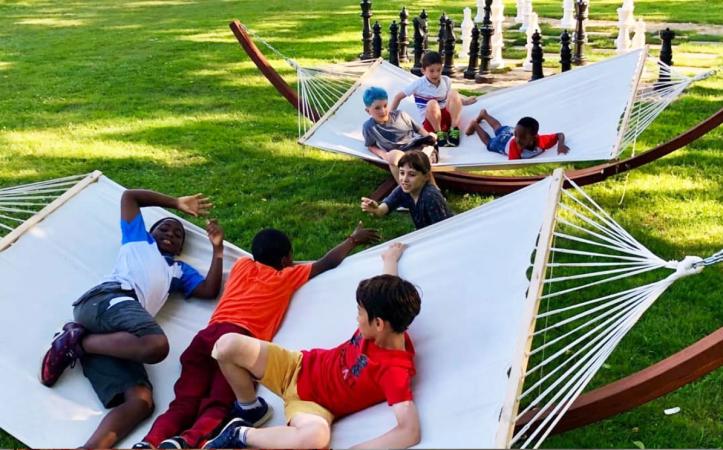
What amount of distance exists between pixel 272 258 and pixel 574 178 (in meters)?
2.28

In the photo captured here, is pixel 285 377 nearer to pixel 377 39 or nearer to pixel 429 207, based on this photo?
pixel 429 207

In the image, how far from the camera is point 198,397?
8.55 feet

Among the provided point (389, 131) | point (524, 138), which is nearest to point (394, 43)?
point (389, 131)

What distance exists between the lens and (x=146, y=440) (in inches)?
94.9

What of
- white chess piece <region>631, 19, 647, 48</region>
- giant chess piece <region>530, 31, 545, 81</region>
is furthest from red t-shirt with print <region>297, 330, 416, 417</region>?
white chess piece <region>631, 19, 647, 48</region>

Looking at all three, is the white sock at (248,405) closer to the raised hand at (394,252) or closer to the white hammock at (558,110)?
the raised hand at (394,252)

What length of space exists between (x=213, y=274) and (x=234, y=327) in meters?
0.42

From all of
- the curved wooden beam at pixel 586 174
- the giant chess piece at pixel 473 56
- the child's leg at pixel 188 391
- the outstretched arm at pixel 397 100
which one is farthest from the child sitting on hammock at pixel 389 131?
the giant chess piece at pixel 473 56

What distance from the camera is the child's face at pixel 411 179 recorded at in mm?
3621

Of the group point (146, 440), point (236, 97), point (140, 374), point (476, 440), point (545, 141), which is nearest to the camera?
point (476, 440)

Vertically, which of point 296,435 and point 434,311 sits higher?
point 434,311

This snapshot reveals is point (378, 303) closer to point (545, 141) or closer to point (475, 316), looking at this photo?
point (475, 316)

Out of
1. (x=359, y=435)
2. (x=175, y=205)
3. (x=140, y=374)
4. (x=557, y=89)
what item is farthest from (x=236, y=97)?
(x=359, y=435)

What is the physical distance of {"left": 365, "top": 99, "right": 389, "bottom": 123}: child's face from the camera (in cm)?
481
